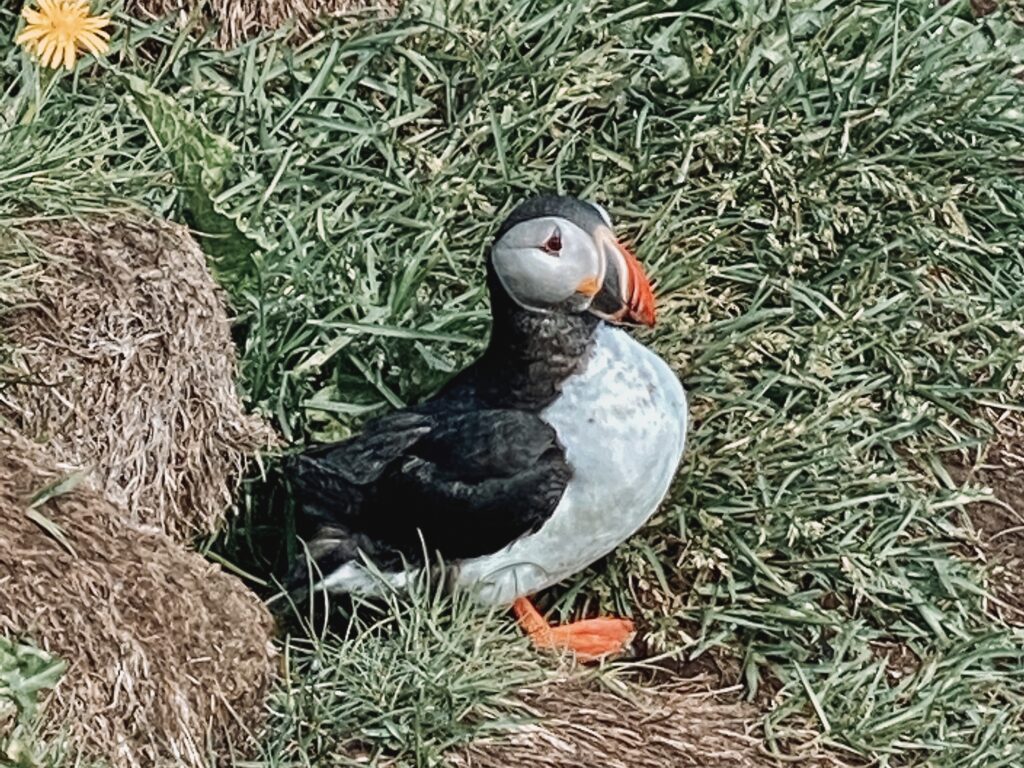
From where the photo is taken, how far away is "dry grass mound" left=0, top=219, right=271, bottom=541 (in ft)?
14.1

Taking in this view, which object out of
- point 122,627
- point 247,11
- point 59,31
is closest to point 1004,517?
point 122,627

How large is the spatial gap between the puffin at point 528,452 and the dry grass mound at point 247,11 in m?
1.59

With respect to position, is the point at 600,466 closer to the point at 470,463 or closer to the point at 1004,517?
the point at 470,463

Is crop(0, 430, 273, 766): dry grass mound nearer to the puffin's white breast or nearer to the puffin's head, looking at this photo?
the puffin's white breast

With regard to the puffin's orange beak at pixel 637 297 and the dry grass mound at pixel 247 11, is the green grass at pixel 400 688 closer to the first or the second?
the puffin's orange beak at pixel 637 297

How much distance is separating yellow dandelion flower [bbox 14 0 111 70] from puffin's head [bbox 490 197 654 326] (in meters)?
1.17

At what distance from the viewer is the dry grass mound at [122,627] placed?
3.51 m

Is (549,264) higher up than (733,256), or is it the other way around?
(549,264)

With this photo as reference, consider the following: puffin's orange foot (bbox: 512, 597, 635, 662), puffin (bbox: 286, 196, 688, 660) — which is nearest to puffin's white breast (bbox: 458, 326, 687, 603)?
puffin (bbox: 286, 196, 688, 660)

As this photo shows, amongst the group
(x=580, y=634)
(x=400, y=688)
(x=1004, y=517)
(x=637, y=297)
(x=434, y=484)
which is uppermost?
(x=637, y=297)

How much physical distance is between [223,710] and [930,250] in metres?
2.56

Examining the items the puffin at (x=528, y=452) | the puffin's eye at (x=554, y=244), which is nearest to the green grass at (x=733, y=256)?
the puffin at (x=528, y=452)

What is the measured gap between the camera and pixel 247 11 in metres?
5.50

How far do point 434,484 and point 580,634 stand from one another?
0.56 metres
